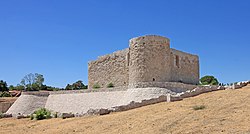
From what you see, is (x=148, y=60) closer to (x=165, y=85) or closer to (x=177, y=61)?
(x=165, y=85)

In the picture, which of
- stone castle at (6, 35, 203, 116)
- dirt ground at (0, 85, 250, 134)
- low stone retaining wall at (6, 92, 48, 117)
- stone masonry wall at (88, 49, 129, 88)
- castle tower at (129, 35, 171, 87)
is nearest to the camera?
dirt ground at (0, 85, 250, 134)

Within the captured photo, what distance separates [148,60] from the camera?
25.2m

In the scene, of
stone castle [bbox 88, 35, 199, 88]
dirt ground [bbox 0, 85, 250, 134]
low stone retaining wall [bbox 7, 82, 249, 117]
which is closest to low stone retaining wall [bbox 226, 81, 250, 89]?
low stone retaining wall [bbox 7, 82, 249, 117]

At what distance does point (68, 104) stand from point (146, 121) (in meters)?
18.0

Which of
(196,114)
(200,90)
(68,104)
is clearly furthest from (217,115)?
(68,104)

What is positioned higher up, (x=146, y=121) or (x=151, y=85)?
(x=151, y=85)

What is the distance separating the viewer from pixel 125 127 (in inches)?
474

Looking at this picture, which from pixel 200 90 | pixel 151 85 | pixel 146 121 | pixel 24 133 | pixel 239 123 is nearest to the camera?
pixel 239 123

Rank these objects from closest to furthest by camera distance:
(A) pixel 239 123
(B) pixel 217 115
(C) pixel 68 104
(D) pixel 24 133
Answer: (A) pixel 239 123, (B) pixel 217 115, (D) pixel 24 133, (C) pixel 68 104

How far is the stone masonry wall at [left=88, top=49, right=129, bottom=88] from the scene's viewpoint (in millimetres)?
31284

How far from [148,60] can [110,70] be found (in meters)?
8.55

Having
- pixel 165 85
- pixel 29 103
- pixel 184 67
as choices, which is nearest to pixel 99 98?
pixel 165 85

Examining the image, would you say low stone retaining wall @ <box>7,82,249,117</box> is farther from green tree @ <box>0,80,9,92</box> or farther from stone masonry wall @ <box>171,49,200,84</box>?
green tree @ <box>0,80,9,92</box>

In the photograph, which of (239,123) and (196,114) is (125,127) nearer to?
(196,114)
